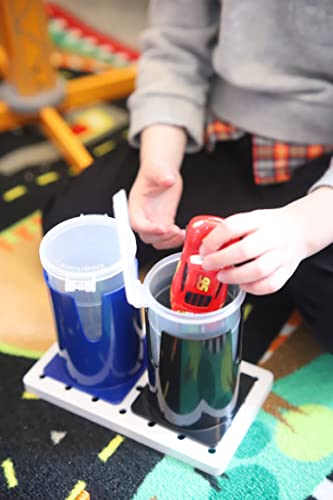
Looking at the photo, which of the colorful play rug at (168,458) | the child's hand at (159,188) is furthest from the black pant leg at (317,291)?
the child's hand at (159,188)

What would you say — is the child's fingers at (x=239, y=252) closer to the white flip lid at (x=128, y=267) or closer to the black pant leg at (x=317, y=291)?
the white flip lid at (x=128, y=267)

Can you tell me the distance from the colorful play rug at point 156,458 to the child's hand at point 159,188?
24cm

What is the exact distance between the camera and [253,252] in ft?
1.98

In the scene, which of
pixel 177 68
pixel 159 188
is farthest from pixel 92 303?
pixel 177 68

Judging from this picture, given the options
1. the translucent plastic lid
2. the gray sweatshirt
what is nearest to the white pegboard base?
the translucent plastic lid

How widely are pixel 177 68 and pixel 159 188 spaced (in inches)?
8.4

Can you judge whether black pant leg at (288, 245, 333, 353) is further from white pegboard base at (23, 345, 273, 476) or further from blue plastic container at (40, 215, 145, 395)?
blue plastic container at (40, 215, 145, 395)

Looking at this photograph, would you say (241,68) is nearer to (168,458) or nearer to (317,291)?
(317,291)

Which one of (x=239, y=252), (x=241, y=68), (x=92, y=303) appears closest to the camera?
(x=239, y=252)

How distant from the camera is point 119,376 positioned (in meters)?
0.78

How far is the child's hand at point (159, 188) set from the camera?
0.73 metres

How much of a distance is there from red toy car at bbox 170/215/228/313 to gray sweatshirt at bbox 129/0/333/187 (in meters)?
0.18

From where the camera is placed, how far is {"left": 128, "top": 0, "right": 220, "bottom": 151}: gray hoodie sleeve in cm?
88

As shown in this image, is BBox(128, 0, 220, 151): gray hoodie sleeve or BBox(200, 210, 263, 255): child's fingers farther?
BBox(128, 0, 220, 151): gray hoodie sleeve
